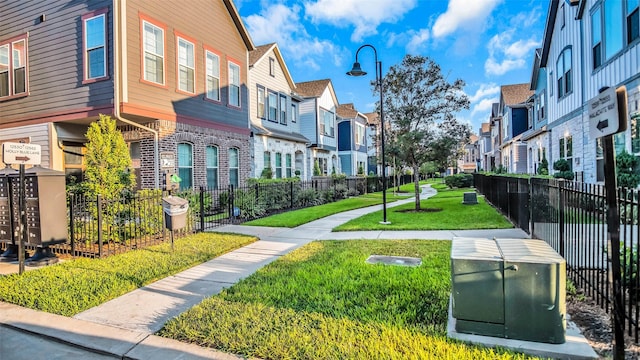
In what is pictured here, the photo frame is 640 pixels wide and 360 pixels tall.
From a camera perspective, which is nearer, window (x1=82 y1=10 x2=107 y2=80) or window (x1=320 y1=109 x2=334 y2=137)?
window (x1=82 y1=10 x2=107 y2=80)

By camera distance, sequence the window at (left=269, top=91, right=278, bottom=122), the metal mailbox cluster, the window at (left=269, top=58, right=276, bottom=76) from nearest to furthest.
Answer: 1. the metal mailbox cluster
2. the window at (left=269, top=58, right=276, bottom=76)
3. the window at (left=269, top=91, right=278, bottom=122)

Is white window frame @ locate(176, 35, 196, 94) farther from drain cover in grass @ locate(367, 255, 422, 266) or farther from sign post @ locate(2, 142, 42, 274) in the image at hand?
drain cover in grass @ locate(367, 255, 422, 266)

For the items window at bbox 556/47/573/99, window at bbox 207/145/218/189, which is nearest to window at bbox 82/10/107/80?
window at bbox 207/145/218/189

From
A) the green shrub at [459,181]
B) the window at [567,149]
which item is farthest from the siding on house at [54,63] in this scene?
the green shrub at [459,181]

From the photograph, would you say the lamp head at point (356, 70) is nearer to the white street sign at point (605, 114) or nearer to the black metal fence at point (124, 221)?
the black metal fence at point (124, 221)

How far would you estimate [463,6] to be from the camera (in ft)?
47.8

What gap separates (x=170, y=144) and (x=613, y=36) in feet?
44.4

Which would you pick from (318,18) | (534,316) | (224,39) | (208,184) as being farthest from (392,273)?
(318,18)

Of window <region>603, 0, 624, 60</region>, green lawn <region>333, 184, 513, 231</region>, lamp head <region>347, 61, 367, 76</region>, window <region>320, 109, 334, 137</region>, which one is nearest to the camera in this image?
window <region>603, 0, 624, 60</region>

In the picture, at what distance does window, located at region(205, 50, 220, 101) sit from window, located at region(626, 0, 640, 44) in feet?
43.0

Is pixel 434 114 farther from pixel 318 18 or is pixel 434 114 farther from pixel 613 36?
pixel 318 18

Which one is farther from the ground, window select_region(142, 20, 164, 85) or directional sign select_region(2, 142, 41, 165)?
window select_region(142, 20, 164, 85)

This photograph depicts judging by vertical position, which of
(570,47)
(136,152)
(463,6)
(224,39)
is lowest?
(136,152)

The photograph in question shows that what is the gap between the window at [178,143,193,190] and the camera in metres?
12.8
